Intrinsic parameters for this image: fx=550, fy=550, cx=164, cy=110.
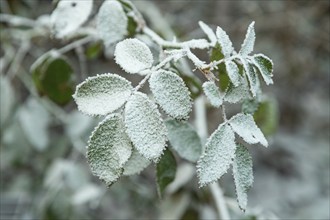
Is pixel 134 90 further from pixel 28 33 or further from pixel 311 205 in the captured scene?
pixel 311 205

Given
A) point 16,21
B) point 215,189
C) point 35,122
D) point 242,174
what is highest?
point 242,174

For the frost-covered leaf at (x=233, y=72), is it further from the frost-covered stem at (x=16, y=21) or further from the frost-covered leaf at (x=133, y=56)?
the frost-covered stem at (x=16, y=21)

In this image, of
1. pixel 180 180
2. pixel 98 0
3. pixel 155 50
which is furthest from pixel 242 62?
pixel 98 0

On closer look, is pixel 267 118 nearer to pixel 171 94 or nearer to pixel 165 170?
pixel 165 170

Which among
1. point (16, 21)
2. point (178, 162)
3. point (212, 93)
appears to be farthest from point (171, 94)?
point (178, 162)

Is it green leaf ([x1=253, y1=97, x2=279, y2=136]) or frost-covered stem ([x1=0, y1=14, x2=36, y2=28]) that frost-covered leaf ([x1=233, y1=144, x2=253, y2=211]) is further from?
frost-covered stem ([x1=0, y1=14, x2=36, y2=28])

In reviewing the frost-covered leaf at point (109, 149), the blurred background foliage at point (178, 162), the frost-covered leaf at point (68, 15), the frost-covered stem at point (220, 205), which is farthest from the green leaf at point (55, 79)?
the frost-covered leaf at point (109, 149)

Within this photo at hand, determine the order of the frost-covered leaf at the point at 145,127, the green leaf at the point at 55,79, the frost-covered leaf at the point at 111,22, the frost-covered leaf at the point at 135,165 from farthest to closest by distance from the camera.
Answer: the green leaf at the point at 55,79 → the frost-covered leaf at the point at 111,22 → the frost-covered leaf at the point at 135,165 → the frost-covered leaf at the point at 145,127
